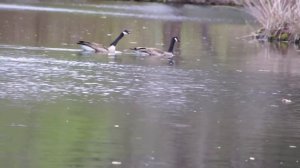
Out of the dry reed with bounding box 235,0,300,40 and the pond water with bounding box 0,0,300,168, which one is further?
the dry reed with bounding box 235,0,300,40

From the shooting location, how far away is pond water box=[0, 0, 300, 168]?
1133 centimetres

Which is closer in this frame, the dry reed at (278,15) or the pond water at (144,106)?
the pond water at (144,106)

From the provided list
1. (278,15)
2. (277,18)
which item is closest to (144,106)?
(278,15)

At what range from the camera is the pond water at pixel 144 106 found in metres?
11.3

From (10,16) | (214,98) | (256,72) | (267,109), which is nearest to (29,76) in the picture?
(214,98)

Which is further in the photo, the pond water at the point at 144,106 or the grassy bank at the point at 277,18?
the grassy bank at the point at 277,18

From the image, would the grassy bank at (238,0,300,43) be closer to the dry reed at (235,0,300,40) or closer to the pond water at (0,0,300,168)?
the dry reed at (235,0,300,40)

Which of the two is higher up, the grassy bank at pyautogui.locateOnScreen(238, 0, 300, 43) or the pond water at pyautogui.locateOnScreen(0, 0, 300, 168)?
the pond water at pyautogui.locateOnScreen(0, 0, 300, 168)

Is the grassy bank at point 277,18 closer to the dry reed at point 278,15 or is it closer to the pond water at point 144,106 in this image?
the dry reed at point 278,15

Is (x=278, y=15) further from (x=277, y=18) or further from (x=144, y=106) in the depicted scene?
(x=144, y=106)

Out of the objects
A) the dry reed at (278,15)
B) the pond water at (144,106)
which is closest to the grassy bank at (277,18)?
the dry reed at (278,15)

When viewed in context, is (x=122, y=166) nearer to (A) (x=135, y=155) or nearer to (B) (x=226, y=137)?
(A) (x=135, y=155)

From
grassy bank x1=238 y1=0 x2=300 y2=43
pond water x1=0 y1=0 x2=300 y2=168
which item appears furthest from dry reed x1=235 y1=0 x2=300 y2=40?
pond water x1=0 y1=0 x2=300 y2=168

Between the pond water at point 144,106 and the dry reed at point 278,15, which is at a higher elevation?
the pond water at point 144,106
